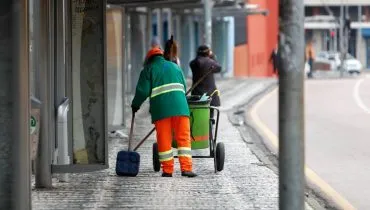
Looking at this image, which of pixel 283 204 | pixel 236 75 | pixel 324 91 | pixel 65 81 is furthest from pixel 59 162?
pixel 236 75

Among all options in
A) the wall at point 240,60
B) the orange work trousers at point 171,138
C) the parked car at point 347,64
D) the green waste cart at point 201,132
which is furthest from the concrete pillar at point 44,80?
the parked car at point 347,64

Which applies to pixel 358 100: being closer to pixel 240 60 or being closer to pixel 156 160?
pixel 156 160

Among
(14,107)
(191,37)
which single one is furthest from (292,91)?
(191,37)

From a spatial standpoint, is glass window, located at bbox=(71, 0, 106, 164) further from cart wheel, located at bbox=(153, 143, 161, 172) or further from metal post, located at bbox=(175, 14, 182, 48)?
metal post, located at bbox=(175, 14, 182, 48)

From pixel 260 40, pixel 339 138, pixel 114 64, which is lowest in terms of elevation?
pixel 339 138

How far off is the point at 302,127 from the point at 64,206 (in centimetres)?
322

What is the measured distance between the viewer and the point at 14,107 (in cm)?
830

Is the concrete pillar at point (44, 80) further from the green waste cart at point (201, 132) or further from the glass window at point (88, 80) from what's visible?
the green waste cart at point (201, 132)

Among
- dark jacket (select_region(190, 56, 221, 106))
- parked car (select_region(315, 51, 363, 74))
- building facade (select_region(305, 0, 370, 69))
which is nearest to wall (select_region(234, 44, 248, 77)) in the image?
parked car (select_region(315, 51, 363, 74))

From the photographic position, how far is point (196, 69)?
1579 centimetres

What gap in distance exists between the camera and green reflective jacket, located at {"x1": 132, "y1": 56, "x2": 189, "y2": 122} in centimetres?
1127

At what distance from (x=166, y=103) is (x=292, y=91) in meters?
4.56

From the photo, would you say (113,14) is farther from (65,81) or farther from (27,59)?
(27,59)

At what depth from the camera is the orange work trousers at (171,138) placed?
11.4 meters
